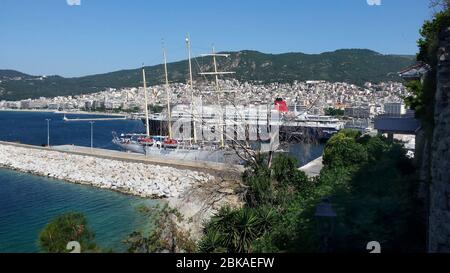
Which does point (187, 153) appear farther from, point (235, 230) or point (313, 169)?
point (235, 230)

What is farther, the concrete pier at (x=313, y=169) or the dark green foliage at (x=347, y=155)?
the concrete pier at (x=313, y=169)

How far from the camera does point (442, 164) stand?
436 centimetres

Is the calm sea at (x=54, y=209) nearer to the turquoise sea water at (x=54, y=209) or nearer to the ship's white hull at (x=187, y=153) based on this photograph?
the turquoise sea water at (x=54, y=209)

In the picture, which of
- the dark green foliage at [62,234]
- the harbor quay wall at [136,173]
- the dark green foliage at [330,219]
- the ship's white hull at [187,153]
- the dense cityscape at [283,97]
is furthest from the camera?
the dense cityscape at [283,97]

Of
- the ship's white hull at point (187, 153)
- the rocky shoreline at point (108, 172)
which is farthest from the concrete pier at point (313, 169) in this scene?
the ship's white hull at point (187, 153)

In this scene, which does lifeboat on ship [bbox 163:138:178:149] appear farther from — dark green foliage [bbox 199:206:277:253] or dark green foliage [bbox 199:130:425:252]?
dark green foliage [bbox 199:206:277:253]

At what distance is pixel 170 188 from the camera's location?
19.3m

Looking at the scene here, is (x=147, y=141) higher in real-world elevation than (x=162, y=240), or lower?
lower

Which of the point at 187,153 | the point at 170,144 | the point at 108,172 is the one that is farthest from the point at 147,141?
the point at 108,172

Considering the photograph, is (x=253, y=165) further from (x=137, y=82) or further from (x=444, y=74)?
(x=137, y=82)

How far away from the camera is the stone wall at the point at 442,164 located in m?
4.20

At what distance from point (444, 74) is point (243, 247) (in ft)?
16.1

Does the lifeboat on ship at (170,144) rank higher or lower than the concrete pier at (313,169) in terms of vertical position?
lower
